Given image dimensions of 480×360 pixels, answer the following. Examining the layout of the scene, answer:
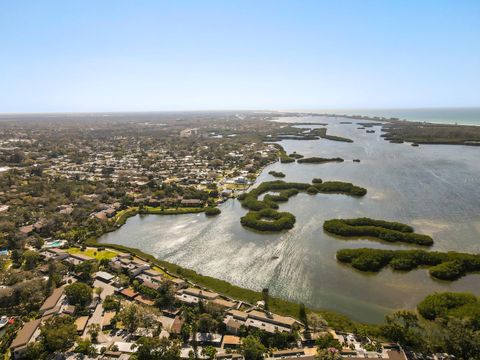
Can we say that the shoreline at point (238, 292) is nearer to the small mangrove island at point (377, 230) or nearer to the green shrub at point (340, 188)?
the small mangrove island at point (377, 230)

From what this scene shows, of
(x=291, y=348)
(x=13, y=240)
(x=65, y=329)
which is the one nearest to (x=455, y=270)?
(x=291, y=348)

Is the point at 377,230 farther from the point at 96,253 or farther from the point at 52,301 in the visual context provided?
the point at 52,301

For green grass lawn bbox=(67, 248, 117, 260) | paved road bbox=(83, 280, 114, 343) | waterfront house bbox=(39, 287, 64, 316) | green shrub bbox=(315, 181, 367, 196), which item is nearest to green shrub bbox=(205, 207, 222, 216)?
green grass lawn bbox=(67, 248, 117, 260)

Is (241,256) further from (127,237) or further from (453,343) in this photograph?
(453,343)

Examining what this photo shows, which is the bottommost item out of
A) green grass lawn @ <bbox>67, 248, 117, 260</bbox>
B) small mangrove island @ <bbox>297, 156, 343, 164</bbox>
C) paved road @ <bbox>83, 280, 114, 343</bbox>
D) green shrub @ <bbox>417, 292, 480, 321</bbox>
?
green grass lawn @ <bbox>67, 248, 117, 260</bbox>

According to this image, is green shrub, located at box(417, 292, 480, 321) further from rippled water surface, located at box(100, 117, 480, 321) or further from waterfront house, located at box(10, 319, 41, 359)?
waterfront house, located at box(10, 319, 41, 359)
